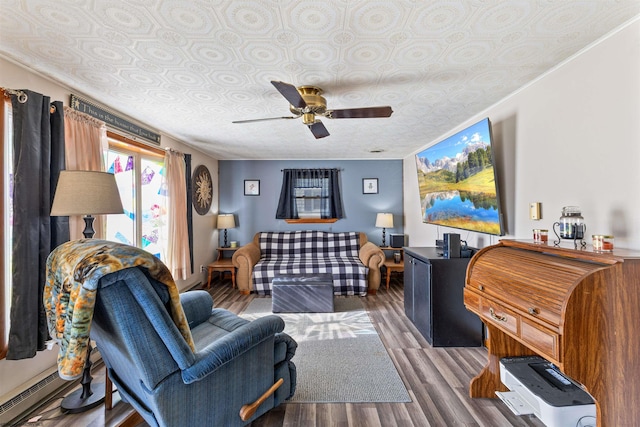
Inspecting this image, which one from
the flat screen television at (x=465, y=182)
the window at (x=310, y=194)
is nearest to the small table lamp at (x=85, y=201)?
the flat screen television at (x=465, y=182)

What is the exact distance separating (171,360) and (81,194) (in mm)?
1188

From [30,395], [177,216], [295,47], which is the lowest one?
[30,395]

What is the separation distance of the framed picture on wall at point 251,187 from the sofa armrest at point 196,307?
125 inches

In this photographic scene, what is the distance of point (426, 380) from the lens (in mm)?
2068

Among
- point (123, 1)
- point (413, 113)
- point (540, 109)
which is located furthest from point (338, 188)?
point (123, 1)

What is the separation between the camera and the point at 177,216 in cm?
353

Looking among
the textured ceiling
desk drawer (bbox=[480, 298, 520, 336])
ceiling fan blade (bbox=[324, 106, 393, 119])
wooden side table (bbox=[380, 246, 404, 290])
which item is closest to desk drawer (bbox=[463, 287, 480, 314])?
desk drawer (bbox=[480, 298, 520, 336])

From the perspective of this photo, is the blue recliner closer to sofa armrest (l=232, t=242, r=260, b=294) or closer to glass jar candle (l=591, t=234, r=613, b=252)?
glass jar candle (l=591, t=234, r=613, b=252)

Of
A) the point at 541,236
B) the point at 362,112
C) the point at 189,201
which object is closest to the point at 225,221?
the point at 189,201

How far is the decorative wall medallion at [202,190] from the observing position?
13.9 ft

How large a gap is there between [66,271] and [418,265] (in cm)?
271

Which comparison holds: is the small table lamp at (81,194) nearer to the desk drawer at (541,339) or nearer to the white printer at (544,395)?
the desk drawer at (541,339)

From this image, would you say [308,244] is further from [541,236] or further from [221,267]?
[541,236]

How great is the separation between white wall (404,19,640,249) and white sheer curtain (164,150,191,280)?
375 centimetres
